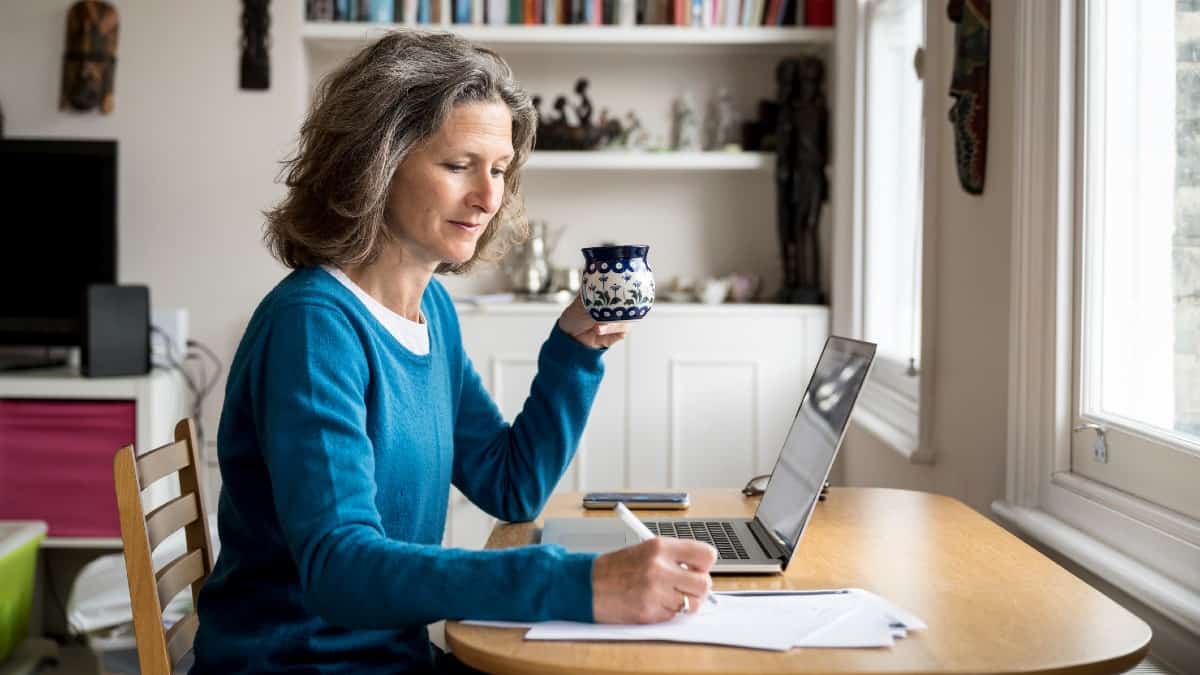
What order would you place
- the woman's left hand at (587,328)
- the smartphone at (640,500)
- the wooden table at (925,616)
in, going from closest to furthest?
the wooden table at (925,616) → the woman's left hand at (587,328) → the smartphone at (640,500)

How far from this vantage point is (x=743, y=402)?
11.8 feet

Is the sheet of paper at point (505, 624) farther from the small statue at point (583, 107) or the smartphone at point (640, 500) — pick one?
the small statue at point (583, 107)

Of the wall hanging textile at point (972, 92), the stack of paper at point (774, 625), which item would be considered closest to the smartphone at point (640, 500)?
the stack of paper at point (774, 625)

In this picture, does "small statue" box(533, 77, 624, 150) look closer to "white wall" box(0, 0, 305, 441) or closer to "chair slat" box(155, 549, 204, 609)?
"white wall" box(0, 0, 305, 441)

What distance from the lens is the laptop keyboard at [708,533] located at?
4.67ft

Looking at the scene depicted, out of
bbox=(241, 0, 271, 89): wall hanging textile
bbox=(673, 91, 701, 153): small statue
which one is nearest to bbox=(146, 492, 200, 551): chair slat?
bbox=(241, 0, 271, 89): wall hanging textile

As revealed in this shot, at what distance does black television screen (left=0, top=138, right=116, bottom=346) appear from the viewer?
349cm

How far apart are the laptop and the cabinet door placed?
1.93m

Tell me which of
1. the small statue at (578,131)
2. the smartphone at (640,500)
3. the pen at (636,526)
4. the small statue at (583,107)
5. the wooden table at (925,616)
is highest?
the small statue at (583,107)

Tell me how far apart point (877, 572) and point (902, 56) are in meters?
2.18

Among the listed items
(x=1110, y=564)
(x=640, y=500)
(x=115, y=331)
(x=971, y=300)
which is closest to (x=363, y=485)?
(x=640, y=500)

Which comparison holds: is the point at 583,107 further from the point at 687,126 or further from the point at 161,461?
the point at 161,461

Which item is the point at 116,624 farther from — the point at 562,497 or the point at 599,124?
the point at 599,124

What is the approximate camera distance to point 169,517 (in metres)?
1.55
